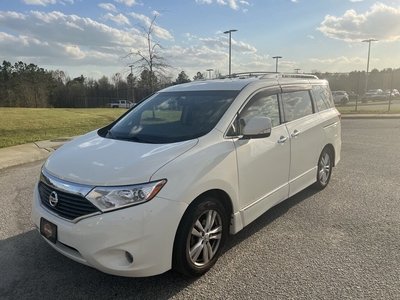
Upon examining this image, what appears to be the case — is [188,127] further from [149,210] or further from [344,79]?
[344,79]

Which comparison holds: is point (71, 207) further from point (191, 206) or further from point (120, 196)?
point (191, 206)

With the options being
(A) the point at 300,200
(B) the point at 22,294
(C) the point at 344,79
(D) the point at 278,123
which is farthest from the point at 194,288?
(C) the point at 344,79

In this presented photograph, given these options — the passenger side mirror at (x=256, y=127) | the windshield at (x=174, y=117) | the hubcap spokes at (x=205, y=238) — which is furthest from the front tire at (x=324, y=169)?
the hubcap spokes at (x=205, y=238)

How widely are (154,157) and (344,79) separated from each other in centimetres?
3643

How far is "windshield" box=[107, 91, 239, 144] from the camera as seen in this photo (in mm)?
3289

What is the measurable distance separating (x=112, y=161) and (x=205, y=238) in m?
1.11

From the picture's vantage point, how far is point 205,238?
9.61 feet

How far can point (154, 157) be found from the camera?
2.70m

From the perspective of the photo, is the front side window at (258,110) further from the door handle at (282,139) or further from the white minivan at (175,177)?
the door handle at (282,139)

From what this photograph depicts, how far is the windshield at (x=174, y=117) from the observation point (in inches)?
129

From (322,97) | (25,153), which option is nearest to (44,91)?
(25,153)

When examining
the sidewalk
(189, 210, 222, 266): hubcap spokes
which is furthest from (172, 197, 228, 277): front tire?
the sidewalk

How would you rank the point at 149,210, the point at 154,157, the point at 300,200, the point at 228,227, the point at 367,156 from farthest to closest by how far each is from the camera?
the point at 367,156, the point at 300,200, the point at 228,227, the point at 154,157, the point at 149,210

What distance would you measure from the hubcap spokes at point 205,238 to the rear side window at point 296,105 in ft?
6.10
